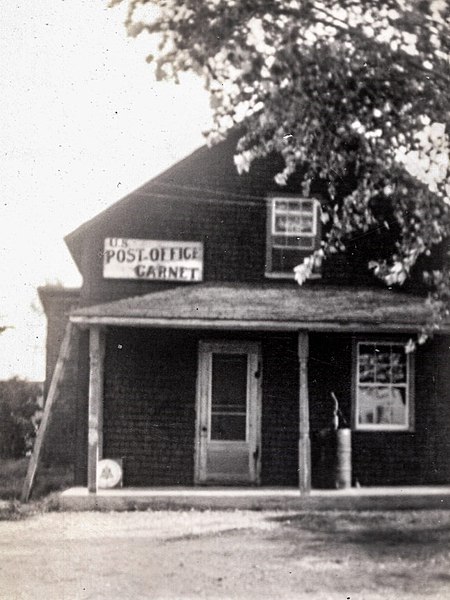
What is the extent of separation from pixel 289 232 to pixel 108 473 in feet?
17.3

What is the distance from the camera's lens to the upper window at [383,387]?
1538 cm

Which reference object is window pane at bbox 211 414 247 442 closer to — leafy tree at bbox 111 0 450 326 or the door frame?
the door frame

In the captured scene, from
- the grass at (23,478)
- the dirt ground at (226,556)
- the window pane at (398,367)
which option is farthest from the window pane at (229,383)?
the grass at (23,478)

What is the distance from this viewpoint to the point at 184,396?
49.4 ft

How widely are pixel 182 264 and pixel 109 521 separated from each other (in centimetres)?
503

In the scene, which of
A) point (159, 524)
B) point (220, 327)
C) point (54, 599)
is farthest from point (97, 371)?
point (54, 599)

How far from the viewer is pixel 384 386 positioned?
607 inches

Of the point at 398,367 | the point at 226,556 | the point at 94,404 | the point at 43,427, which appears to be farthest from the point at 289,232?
the point at 226,556

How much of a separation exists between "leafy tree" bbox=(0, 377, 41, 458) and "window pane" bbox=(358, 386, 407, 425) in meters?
9.19

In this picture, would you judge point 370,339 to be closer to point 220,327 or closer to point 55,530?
point 220,327

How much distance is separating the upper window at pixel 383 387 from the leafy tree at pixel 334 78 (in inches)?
225

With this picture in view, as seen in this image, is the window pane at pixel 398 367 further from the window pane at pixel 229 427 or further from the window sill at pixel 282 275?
the window pane at pixel 229 427

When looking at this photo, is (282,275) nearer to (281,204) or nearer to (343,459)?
(281,204)

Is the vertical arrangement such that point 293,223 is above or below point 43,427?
above
